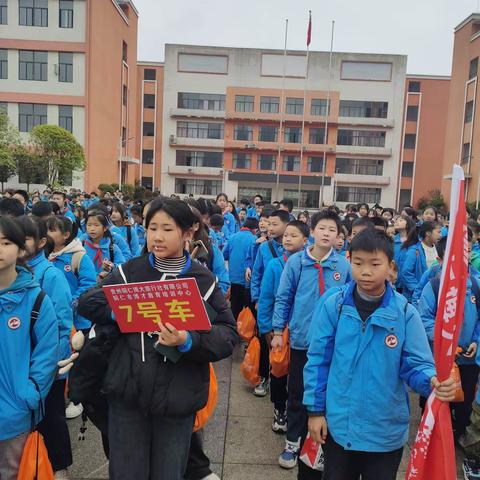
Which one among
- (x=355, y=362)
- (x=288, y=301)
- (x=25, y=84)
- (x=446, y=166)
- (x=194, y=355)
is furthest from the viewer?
(x=446, y=166)

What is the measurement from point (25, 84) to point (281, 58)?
77.5 feet

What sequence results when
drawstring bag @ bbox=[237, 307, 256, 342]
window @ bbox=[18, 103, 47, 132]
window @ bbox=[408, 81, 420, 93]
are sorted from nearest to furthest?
drawstring bag @ bbox=[237, 307, 256, 342] → window @ bbox=[18, 103, 47, 132] → window @ bbox=[408, 81, 420, 93]

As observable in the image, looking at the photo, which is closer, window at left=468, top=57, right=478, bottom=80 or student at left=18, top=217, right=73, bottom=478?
student at left=18, top=217, right=73, bottom=478

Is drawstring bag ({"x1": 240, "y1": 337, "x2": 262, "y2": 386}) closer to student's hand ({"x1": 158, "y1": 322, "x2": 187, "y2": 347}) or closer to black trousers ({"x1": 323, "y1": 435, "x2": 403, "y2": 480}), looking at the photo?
black trousers ({"x1": 323, "y1": 435, "x2": 403, "y2": 480})

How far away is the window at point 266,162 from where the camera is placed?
140 ft

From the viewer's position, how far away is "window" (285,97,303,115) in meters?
42.3

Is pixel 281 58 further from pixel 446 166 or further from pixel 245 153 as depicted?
pixel 446 166

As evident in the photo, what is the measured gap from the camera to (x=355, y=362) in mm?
2111

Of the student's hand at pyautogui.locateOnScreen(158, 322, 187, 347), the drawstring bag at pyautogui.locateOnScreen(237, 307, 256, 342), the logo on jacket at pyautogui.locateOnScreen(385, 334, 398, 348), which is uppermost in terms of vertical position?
the student's hand at pyautogui.locateOnScreen(158, 322, 187, 347)

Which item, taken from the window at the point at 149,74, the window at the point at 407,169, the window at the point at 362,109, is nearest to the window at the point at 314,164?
the window at the point at 362,109

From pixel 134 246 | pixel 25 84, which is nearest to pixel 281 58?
pixel 25 84

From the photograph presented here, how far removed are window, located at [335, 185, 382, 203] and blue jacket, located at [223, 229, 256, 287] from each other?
39.1m

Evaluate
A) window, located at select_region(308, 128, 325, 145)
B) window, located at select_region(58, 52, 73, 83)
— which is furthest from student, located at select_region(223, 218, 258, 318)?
window, located at select_region(308, 128, 325, 145)

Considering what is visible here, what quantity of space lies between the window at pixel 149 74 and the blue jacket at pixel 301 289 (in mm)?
46365
